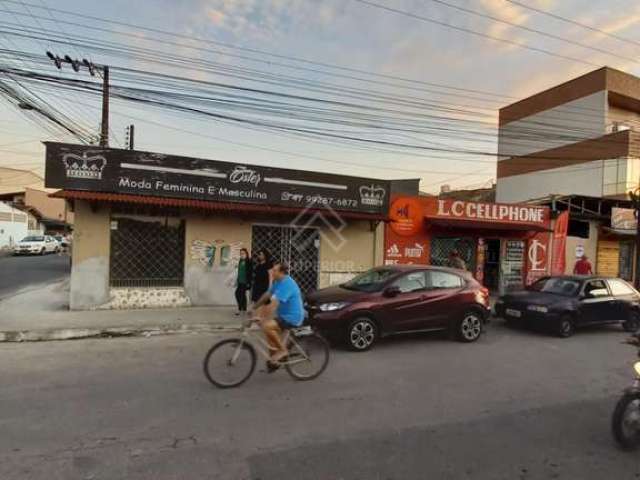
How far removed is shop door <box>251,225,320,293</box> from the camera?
12.5m

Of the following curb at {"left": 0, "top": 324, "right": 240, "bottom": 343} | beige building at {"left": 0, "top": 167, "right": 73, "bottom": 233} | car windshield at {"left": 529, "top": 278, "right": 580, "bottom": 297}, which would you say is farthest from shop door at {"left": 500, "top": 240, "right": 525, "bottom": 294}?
beige building at {"left": 0, "top": 167, "right": 73, "bottom": 233}

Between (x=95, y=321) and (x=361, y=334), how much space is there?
5.59 metres

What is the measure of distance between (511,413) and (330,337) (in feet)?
11.4

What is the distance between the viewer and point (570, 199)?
17.7 metres

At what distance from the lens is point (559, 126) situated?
32.1m

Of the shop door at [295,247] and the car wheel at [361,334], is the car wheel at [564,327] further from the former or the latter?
the shop door at [295,247]

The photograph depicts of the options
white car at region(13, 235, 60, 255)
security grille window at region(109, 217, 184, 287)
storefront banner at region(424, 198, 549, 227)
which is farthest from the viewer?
white car at region(13, 235, 60, 255)

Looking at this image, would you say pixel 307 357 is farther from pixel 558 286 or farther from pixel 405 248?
pixel 405 248

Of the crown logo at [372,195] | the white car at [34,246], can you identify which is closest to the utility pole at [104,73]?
the crown logo at [372,195]

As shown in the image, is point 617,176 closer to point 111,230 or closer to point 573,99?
point 573,99

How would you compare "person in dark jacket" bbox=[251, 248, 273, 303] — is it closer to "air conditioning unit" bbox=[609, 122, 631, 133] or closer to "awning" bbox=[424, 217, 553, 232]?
"awning" bbox=[424, 217, 553, 232]

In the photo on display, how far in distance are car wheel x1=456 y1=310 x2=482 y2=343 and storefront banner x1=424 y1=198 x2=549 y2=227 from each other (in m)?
5.99

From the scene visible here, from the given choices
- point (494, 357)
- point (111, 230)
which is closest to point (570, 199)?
point (494, 357)

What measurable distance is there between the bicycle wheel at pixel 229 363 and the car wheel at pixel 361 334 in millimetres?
2377
